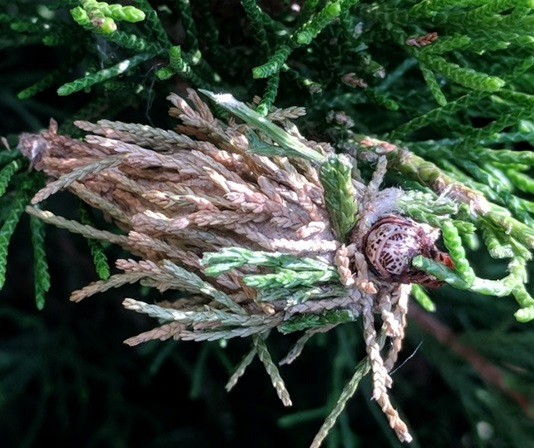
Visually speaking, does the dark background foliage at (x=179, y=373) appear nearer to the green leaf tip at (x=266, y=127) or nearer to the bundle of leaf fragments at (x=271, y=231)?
the bundle of leaf fragments at (x=271, y=231)

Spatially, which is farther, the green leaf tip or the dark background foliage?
the dark background foliage

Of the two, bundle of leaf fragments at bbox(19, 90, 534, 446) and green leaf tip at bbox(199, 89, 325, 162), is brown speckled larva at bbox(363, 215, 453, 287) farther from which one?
green leaf tip at bbox(199, 89, 325, 162)

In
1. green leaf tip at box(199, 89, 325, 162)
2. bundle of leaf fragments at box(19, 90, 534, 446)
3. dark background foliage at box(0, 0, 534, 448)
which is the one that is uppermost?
green leaf tip at box(199, 89, 325, 162)

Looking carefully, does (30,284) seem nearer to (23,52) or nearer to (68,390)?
(68,390)

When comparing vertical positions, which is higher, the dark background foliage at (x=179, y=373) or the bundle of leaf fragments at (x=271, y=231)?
the bundle of leaf fragments at (x=271, y=231)

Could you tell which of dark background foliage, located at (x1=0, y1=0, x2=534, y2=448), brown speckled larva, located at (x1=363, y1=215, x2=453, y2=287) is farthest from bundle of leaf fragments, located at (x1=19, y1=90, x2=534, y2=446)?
dark background foliage, located at (x1=0, y1=0, x2=534, y2=448)

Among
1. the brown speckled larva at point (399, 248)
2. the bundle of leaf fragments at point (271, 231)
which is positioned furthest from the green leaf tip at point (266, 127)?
the brown speckled larva at point (399, 248)
